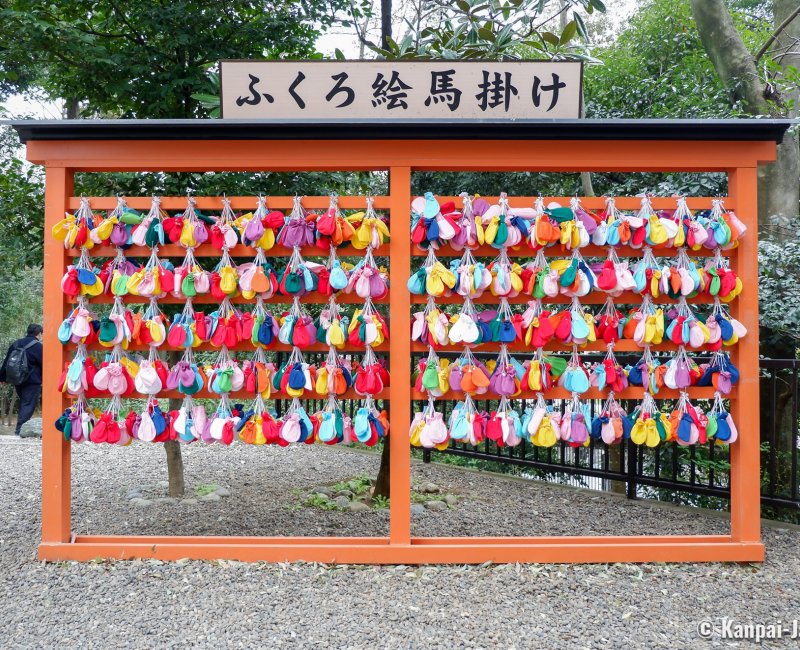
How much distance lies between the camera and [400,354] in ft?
11.6

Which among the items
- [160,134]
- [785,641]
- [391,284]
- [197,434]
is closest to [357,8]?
[160,134]

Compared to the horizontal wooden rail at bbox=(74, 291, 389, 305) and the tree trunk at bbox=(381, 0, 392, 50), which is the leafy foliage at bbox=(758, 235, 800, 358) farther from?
the tree trunk at bbox=(381, 0, 392, 50)

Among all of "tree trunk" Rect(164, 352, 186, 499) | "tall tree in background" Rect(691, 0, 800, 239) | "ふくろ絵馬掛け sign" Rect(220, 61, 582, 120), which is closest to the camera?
"ふくろ絵馬掛け sign" Rect(220, 61, 582, 120)

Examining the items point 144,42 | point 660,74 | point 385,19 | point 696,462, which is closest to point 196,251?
point 144,42

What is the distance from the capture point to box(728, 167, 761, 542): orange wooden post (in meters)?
3.55

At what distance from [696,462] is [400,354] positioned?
11.0 feet

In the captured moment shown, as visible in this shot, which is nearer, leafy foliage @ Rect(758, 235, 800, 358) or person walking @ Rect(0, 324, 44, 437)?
leafy foliage @ Rect(758, 235, 800, 358)

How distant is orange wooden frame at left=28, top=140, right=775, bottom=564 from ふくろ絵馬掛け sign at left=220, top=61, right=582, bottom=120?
0.59 ft

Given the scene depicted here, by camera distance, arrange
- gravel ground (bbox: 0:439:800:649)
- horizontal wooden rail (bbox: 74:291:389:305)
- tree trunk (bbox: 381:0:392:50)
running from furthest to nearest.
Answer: tree trunk (bbox: 381:0:392:50) < horizontal wooden rail (bbox: 74:291:389:305) < gravel ground (bbox: 0:439:800:649)

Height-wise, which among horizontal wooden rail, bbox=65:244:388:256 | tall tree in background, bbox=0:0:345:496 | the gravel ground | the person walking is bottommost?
the gravel ground

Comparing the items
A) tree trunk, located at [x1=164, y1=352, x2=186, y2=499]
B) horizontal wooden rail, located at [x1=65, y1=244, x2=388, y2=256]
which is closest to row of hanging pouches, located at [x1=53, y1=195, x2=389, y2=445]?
horizontal wooden rail, located at [x1=65, y1=244, x2=388, y2=256]

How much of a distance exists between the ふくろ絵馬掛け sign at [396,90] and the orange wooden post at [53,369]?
1.14 metres

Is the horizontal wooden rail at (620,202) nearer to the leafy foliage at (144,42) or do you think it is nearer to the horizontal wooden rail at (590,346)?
the horizontal wooden rail at (590,346)

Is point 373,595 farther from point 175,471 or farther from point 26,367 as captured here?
point 26,367
